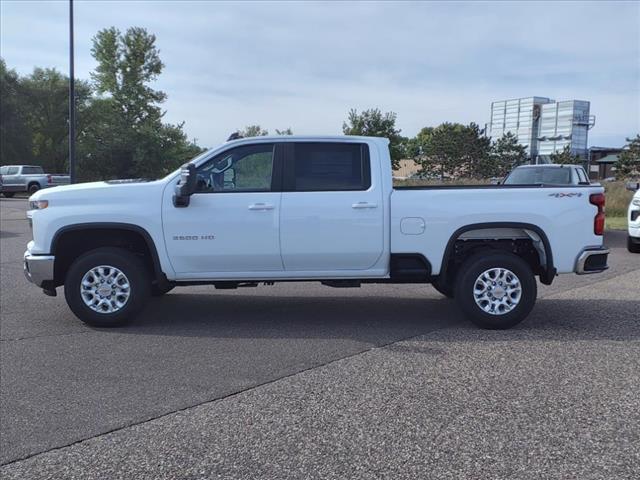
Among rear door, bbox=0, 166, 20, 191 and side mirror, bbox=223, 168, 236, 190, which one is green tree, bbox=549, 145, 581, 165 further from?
side mirror, bbox=223, 168, 236, 190

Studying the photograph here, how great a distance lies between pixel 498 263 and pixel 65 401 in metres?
4.32

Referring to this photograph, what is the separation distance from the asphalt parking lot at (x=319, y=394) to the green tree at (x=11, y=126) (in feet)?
149

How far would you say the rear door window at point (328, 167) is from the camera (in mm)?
6602

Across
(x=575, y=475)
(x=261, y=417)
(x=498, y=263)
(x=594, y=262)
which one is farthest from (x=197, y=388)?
(x=594, y=262)

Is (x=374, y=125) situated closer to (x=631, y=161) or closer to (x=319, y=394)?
(x=631, y=161)

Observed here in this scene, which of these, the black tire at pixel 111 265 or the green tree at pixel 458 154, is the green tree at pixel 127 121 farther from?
the black tire at pixel 111 265

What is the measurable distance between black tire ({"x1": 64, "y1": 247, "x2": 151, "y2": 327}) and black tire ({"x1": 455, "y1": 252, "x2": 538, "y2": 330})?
11.1 ft

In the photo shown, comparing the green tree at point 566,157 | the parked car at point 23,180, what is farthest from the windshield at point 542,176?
the parked car at point 23,180

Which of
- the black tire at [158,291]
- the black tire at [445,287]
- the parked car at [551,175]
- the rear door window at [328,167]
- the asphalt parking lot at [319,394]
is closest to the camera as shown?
the asphalt parking lot at [319,394]

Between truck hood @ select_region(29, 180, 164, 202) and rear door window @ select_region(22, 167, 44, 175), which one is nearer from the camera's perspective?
truck hood @ select_region(29, 180, 164, 202)

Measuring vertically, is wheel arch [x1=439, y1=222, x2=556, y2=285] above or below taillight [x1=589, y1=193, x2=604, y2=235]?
below

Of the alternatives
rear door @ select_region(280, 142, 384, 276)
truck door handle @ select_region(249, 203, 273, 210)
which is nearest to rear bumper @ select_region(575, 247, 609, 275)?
rear door @ select_region(280, 142, 384, 276)

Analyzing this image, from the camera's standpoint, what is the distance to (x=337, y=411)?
169 inches

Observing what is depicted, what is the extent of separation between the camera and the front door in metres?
6.46
